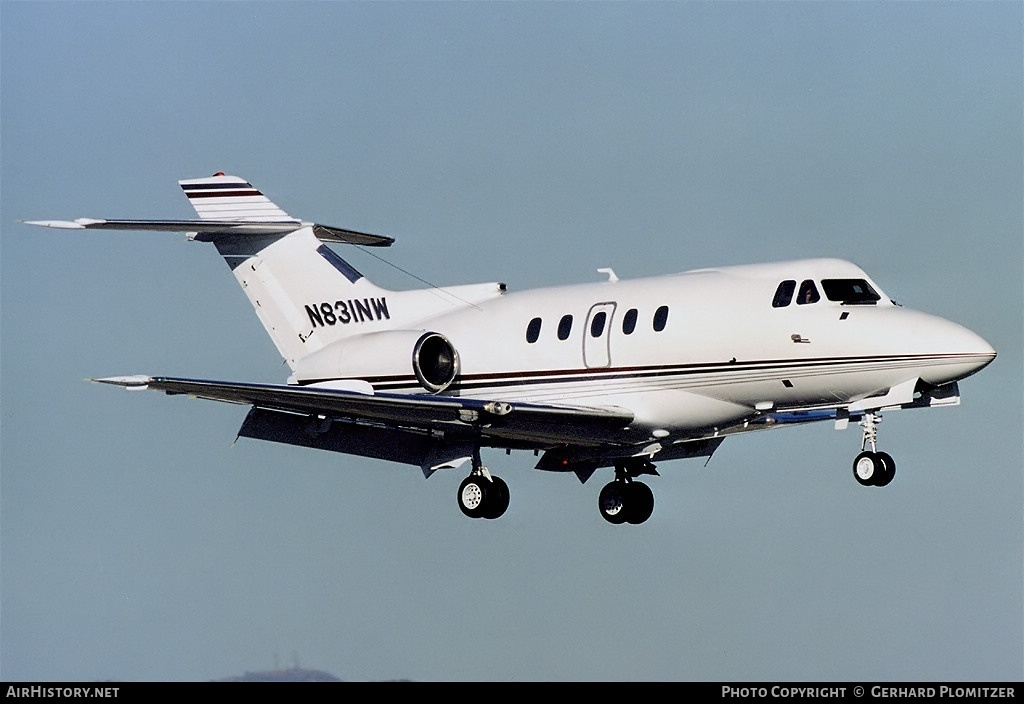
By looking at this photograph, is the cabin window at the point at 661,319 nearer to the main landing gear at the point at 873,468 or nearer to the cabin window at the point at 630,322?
the cabin window at the point at 630,322

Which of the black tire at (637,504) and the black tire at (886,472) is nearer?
the black tire at (886,472)

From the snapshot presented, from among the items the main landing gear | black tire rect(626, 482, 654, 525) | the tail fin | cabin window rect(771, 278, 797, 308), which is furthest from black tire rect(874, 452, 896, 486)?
the tail fin

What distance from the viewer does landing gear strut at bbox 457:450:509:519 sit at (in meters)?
33.2

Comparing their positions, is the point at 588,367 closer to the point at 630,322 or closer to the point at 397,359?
the point at 630,322

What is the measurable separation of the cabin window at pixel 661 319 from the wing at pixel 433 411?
1487 millimetres

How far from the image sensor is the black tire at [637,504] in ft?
117

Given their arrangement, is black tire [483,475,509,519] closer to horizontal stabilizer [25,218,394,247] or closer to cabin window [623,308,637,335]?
cabin window [623,308,637,335]

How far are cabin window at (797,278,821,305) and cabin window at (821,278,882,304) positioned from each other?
0.48 feet

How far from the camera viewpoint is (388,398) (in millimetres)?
32000

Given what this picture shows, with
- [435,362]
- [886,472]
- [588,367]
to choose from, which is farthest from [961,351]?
[435,362]

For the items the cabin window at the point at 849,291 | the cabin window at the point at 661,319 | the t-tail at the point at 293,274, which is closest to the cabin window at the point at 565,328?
the cabin window at the point at 661,319
